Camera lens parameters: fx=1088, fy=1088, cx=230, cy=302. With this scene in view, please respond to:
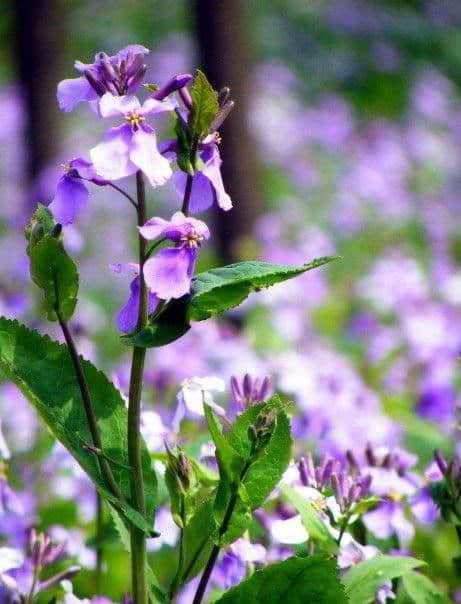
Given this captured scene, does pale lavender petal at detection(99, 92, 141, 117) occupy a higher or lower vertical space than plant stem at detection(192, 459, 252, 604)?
higher

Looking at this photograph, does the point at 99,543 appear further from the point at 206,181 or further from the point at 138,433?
the point at 206,181

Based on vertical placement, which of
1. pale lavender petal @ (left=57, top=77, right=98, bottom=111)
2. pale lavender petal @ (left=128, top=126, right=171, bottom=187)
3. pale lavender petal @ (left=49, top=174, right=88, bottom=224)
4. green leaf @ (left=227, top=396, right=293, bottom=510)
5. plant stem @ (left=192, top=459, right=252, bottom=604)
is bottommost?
plant stem @ (left=192, top=459, right=252, bottom=604)

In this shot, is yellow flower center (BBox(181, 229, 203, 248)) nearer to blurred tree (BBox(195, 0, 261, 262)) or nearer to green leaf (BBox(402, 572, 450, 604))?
green leaf (BBox(402, 572, 450, 604))

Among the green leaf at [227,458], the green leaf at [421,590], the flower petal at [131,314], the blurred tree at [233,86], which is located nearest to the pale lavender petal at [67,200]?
the flower petal at [131,314]

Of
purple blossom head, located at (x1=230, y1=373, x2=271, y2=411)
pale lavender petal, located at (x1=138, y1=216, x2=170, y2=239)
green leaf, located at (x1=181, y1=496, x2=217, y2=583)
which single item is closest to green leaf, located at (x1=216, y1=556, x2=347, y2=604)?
green leaf, located at (x1=181, y1=496, x2=217, y2=583)

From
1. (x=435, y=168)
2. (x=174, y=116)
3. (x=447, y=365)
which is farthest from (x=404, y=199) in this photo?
(x=174, y=116)

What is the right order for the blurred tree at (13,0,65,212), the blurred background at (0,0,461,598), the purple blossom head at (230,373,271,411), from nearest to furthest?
1. the purple blossom head at (230,373,271,411)
2. the blurred background at (0,0,461,598)
3. the blurred tree at (13,0,65,212)

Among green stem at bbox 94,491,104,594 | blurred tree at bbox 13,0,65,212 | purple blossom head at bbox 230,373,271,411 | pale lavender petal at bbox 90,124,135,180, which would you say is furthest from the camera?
blurred tree at bbox 13,0,65,212

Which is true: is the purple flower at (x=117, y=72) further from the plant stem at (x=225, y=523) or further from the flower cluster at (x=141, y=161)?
the plant stem at (x=225, y=523)
